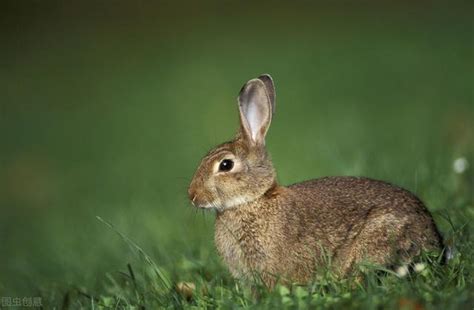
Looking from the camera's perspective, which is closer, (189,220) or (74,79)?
(189,220)

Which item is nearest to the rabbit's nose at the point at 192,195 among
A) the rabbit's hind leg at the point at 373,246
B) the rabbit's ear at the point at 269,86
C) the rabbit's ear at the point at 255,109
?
the rabbit's ear at the point at 255,109

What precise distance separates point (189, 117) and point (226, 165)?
9.63m

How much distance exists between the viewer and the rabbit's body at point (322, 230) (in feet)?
17.3

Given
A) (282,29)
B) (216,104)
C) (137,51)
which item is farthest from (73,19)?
(216,104)

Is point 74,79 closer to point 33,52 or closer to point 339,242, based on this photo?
point 33,52

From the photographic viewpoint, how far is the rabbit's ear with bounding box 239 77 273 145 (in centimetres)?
600

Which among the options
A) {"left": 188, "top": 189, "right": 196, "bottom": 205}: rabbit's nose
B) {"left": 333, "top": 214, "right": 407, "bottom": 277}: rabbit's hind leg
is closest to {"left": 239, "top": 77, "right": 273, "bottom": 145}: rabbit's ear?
{"left": 188, "top": 189, "right": 196, "bottom": 205}: rabbit's nose

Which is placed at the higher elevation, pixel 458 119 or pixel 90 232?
pixel 458 119

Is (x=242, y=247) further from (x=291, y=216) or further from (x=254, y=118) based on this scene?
(x=254, y=118)

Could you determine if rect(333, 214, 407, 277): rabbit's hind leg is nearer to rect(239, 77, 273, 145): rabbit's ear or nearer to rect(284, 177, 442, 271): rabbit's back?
rect(284, 177, 442, 271): rabbit's back

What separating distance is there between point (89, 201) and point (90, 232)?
2.98 metres

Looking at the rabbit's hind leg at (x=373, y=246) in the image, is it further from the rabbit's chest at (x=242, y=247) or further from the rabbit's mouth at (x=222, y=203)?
the rabbit's mouth at (x=222, y=203)

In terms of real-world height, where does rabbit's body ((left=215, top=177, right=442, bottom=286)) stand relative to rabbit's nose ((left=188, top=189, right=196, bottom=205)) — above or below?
below

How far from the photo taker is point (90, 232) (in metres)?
8.69
